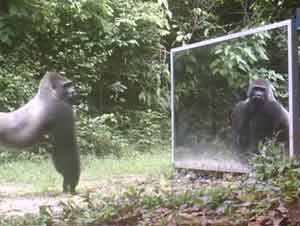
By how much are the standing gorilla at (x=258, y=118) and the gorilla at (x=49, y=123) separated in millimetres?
1260

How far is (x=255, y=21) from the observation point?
4.93 meters

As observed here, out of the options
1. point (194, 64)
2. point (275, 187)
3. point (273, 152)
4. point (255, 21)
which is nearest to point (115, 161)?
point (194, 64)

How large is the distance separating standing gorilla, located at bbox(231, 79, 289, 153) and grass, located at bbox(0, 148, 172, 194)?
905 millimetres

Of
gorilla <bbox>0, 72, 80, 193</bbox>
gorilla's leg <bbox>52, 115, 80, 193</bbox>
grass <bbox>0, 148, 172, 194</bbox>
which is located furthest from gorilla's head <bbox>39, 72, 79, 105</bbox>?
grass <bbox>0, 148, 172, 194</bbox>

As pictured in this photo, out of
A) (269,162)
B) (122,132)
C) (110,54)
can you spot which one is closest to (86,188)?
(269,162)

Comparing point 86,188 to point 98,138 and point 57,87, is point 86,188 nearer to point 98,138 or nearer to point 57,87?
point 57,87

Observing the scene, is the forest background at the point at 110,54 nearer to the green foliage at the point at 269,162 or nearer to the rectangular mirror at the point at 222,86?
the rectangular mirror at the point at 222,86

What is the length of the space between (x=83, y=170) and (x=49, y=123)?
0.78m

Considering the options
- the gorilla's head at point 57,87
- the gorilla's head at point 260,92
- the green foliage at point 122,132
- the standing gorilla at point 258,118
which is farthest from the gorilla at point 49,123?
the green foliage at point 122,132

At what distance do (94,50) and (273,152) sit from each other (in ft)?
14.8

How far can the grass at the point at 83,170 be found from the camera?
4.59 m

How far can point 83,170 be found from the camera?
5.32m

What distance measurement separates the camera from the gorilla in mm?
4648

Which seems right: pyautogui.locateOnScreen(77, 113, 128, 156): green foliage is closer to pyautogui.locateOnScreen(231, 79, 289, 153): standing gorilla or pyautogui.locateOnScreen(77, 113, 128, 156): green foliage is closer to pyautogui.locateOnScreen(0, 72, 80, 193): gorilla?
pyautogui.locateOnScreen(0, 72, 80, 193): gorilla
